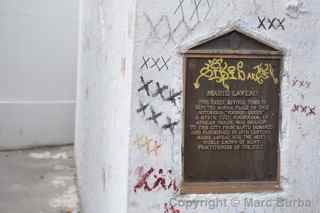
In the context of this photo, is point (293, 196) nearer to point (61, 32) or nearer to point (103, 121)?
point (103, 121)

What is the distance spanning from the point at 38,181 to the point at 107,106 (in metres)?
3.78

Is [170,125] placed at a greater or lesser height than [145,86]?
lesser

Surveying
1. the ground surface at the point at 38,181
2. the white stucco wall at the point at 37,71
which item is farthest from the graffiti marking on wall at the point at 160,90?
the white stucco wall at the point at 37,71

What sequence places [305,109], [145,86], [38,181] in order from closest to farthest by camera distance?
1. [145,86]
2. [305,109]
3. [38,181]

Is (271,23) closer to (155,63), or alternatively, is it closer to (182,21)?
(182,21)

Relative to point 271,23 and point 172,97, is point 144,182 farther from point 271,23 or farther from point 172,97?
point 271,23

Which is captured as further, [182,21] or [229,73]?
[229,73]

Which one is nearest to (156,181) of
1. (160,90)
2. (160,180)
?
(160,180)

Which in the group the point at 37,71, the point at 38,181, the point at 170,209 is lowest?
the point at 38,181

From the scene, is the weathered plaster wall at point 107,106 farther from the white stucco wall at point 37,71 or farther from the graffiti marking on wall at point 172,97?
the white stucco wall at point 37,71

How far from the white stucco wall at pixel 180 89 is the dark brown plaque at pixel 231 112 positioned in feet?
0.26

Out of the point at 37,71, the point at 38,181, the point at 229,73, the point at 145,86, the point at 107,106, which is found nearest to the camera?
the point at 145,86

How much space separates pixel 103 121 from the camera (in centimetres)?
527

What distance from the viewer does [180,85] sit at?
4.03m
